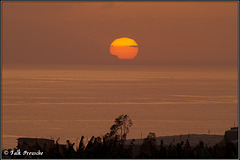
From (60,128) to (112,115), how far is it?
12.3 metres

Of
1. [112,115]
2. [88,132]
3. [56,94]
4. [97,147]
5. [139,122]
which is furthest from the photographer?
[56,94]

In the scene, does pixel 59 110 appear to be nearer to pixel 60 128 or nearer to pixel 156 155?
pixel 60 128

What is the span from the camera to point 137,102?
86062 mm

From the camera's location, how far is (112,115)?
2675 inches

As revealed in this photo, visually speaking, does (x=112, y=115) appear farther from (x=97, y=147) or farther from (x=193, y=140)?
(x=97, y=147)

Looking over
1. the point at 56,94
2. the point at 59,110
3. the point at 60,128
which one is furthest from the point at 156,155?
the point at 56,94

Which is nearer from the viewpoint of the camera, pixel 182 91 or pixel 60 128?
pixel 60 128

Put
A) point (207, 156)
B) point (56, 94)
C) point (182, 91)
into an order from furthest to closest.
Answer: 1. point (182, 91)
2. point (56, 94)
3. point (207, 156)

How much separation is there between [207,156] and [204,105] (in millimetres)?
70536

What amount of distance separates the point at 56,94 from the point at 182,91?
84.6 ft

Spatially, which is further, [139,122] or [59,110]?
[59,110]

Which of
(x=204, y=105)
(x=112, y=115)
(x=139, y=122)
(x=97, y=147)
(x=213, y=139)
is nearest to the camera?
(x=97, y=147)

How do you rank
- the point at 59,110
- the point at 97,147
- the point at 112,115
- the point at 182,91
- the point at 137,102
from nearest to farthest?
the point at 97,147
the point at 112,115
the point at 59,110
the point at 137,102
the point at 182,91

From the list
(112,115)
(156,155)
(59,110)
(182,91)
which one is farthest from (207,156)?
(182,91)
